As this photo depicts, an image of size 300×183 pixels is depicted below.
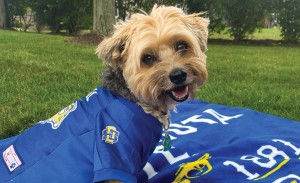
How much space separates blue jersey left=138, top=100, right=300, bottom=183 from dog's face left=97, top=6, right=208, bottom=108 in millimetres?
751

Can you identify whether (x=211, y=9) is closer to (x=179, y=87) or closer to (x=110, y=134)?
(x=179, y=87)

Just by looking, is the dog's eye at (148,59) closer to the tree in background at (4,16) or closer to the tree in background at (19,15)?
the tree in background at (19,15)

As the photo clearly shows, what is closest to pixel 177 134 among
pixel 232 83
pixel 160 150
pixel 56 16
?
pixel 160 150

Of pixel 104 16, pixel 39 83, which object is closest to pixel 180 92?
pixel 39 83

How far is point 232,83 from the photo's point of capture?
7129mm

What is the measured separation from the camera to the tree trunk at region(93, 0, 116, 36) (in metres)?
13.1

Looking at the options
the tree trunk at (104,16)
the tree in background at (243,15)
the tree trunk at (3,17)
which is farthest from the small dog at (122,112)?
the tree trunk at (3,17)

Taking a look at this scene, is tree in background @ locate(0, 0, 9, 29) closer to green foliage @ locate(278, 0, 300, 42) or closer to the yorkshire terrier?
green foliage @ locate(278, 0, 300, 42)

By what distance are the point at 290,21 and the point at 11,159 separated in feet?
56.1

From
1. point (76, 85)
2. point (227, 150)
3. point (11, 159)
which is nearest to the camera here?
point (11, 159)

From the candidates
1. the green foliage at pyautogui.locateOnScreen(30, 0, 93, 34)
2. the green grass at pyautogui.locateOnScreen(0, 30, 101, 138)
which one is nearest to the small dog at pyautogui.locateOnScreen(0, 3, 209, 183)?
the green grass at pyautogui.locateOnScreen(0, 30, 101, 138)

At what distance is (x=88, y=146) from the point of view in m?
3.12

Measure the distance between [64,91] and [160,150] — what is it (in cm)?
240

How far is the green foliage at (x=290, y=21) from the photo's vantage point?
18.3 meters
